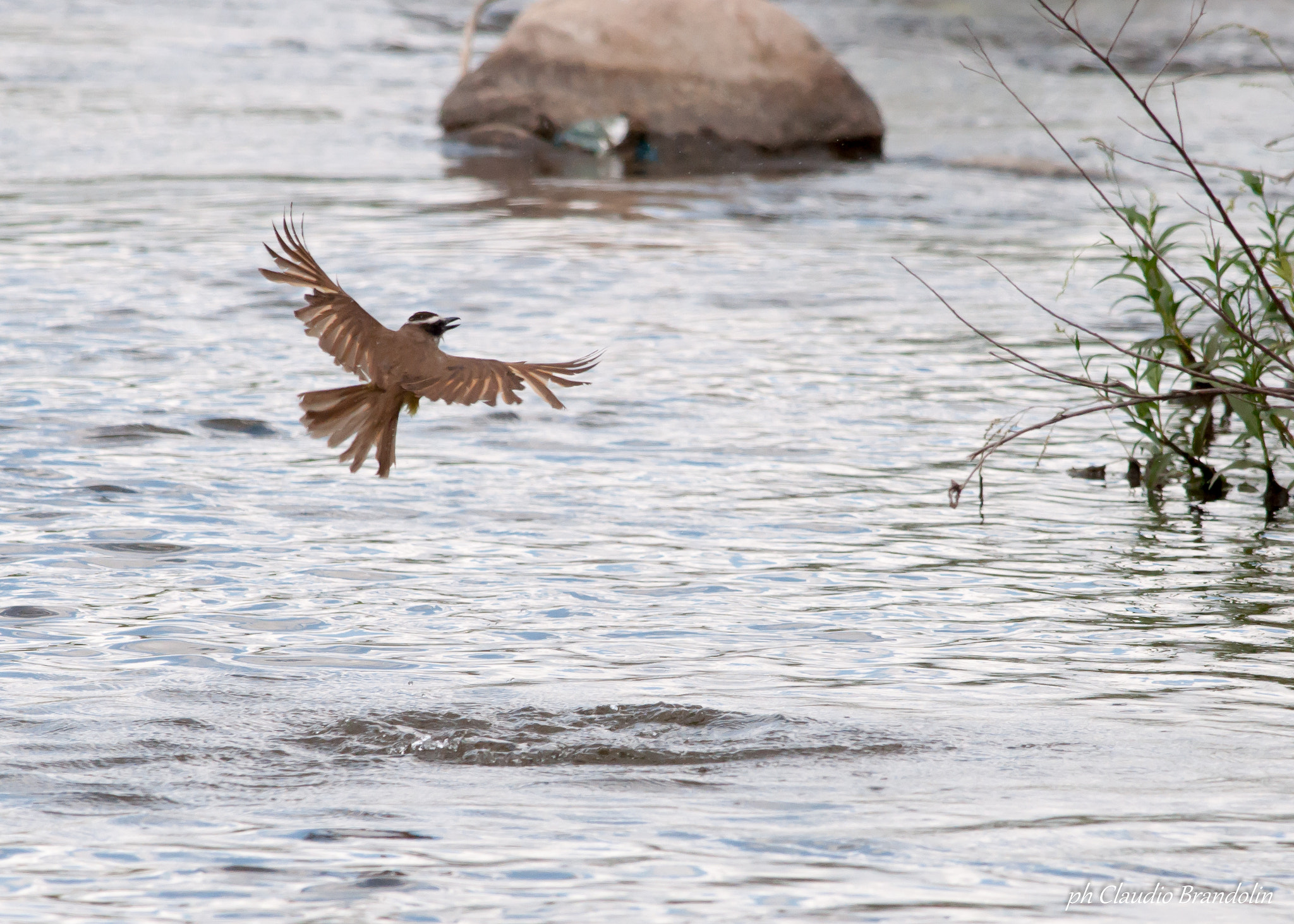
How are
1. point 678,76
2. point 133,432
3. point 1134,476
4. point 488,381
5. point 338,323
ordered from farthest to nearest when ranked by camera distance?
point 678,76, point 133,432, point 1134,476, point 338,323, point 488,381

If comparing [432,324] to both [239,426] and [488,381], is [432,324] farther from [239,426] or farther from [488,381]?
[239,426]

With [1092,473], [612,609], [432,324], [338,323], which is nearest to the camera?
[338,323]

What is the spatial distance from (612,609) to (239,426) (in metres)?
2.39

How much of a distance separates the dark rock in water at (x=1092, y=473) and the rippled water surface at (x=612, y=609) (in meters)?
0.05

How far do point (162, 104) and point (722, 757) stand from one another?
1322 centimetres

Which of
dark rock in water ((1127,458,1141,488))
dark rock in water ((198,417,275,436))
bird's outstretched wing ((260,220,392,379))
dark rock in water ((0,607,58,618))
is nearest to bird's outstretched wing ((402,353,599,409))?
bird's outstretched wing ((260,220,392,379))

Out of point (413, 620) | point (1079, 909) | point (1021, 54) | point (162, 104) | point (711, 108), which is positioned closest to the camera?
point (1079, 909)

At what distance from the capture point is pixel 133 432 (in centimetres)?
648

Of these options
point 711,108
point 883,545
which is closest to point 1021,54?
point 711,108

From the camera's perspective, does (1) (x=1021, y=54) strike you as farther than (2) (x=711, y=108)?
Yes

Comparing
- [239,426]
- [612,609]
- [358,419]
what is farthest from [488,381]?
[239,426]

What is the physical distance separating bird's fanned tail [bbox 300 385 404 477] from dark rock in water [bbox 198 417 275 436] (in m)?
2.06

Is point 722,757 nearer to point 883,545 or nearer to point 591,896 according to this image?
point 591,896

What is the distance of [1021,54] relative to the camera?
75.7ft
